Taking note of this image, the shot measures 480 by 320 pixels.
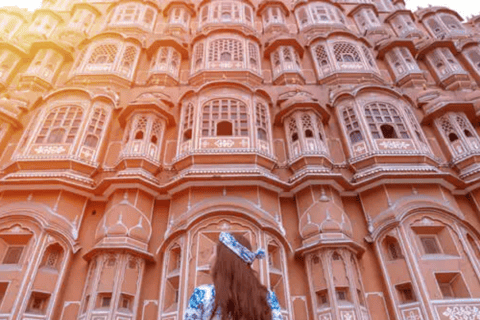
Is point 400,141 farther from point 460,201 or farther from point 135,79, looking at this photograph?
point 135,79

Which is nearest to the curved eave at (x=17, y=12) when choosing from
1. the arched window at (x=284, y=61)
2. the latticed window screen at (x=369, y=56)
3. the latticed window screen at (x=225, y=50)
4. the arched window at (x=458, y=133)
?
the latticed window screen at (x=225, y=50)

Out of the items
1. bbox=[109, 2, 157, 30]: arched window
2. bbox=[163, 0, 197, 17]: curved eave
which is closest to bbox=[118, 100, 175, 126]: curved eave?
bbox=[109, 2, 157, 30]: arched window

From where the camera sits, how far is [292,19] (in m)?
23.0

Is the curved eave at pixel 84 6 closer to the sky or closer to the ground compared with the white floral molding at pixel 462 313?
closer to the sky

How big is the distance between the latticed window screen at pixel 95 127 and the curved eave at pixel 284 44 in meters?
9.06

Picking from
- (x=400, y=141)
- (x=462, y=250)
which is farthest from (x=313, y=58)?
(x=462, y=250)

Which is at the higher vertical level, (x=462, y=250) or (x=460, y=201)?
(x=460, y=201)

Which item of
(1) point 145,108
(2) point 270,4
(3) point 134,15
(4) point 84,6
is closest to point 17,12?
(4) point 84,6

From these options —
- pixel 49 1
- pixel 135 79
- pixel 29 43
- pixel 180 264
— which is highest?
pixel 49 1

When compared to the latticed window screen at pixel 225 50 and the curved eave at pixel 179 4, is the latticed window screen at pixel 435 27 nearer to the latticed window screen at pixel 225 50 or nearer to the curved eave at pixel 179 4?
the latticed window screen at pixel 225 50

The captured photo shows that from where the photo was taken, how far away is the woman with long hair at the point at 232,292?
3037 mm

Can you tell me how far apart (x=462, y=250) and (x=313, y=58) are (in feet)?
37.5

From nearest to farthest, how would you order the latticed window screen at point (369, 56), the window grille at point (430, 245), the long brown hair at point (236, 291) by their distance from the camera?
1. the long brown hair at point (236, 291)
2. the window grille at point (430, 245)
3. the latticed window screen at point (369, 56)

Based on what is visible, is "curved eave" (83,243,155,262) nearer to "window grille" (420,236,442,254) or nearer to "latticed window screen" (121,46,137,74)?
"window grille" (420,236,442,254)
